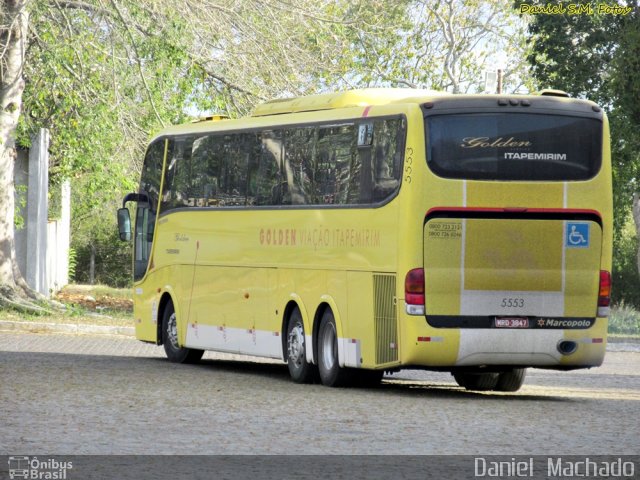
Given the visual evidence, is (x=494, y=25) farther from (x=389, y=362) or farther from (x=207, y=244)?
(x=389, y=362)

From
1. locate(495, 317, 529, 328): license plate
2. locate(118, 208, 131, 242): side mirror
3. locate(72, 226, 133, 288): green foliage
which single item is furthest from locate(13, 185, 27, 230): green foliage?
locate(72, 226, 133, 288): green foliage

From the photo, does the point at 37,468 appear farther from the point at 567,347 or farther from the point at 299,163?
the point at 299,163

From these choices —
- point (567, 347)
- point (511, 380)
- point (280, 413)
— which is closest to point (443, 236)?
point (567, 347)

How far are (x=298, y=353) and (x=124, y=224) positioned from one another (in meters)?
5.89

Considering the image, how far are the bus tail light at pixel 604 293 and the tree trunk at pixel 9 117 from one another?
47.7 feet

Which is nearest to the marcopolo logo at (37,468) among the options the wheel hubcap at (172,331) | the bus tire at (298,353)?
the bus tire at (298,353)

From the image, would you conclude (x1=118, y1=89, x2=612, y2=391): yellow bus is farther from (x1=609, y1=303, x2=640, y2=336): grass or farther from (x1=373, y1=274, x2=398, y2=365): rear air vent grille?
(x1=609, y1=303, x2=640, y2=336): grass

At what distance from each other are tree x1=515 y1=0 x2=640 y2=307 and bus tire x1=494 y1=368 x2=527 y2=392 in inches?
666

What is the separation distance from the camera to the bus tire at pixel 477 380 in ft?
62.0

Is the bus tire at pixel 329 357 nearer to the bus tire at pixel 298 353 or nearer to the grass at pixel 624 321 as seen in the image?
the bus tire at pixel 298 353

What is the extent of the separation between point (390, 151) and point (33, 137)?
18.2 metres

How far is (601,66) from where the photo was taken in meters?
37.4

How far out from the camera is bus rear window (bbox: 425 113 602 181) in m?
16.5

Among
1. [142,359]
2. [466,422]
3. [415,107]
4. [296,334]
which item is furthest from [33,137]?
[466,422]
